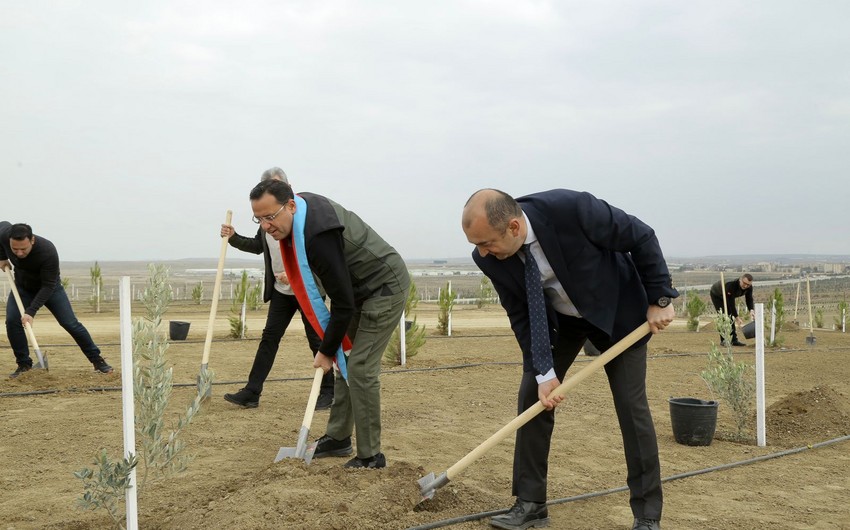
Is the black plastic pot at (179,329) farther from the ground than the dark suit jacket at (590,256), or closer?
closer

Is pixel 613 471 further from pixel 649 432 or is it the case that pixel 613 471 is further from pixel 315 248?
pixel 315 248

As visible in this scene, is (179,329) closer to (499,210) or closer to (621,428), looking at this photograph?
(621,428)

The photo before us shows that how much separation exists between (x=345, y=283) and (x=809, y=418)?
14.9 feet

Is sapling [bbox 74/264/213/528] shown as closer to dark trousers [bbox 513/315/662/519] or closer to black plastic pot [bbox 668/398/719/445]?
dark trousers [bbox 513/315/662/519]

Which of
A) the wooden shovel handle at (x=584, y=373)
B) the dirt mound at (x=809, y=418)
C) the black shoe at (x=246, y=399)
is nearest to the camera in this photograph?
the wooden shovel handle at (x=584, y=373)

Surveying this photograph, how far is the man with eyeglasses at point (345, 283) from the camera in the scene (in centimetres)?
391

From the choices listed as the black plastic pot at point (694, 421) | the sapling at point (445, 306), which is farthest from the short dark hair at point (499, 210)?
the sapling at point (445, 306)

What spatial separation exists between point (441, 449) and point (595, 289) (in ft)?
7.46

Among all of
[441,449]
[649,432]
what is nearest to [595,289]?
[649,432]

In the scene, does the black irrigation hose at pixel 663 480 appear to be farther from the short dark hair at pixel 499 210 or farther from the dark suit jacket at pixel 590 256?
the short dark hair at pixel 499 210

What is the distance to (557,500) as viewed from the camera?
3.90 m

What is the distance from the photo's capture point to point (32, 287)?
746 cm

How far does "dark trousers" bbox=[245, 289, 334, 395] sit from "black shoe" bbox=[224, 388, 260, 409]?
1.5 inches

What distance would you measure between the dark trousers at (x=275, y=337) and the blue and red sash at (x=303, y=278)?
1.57m
